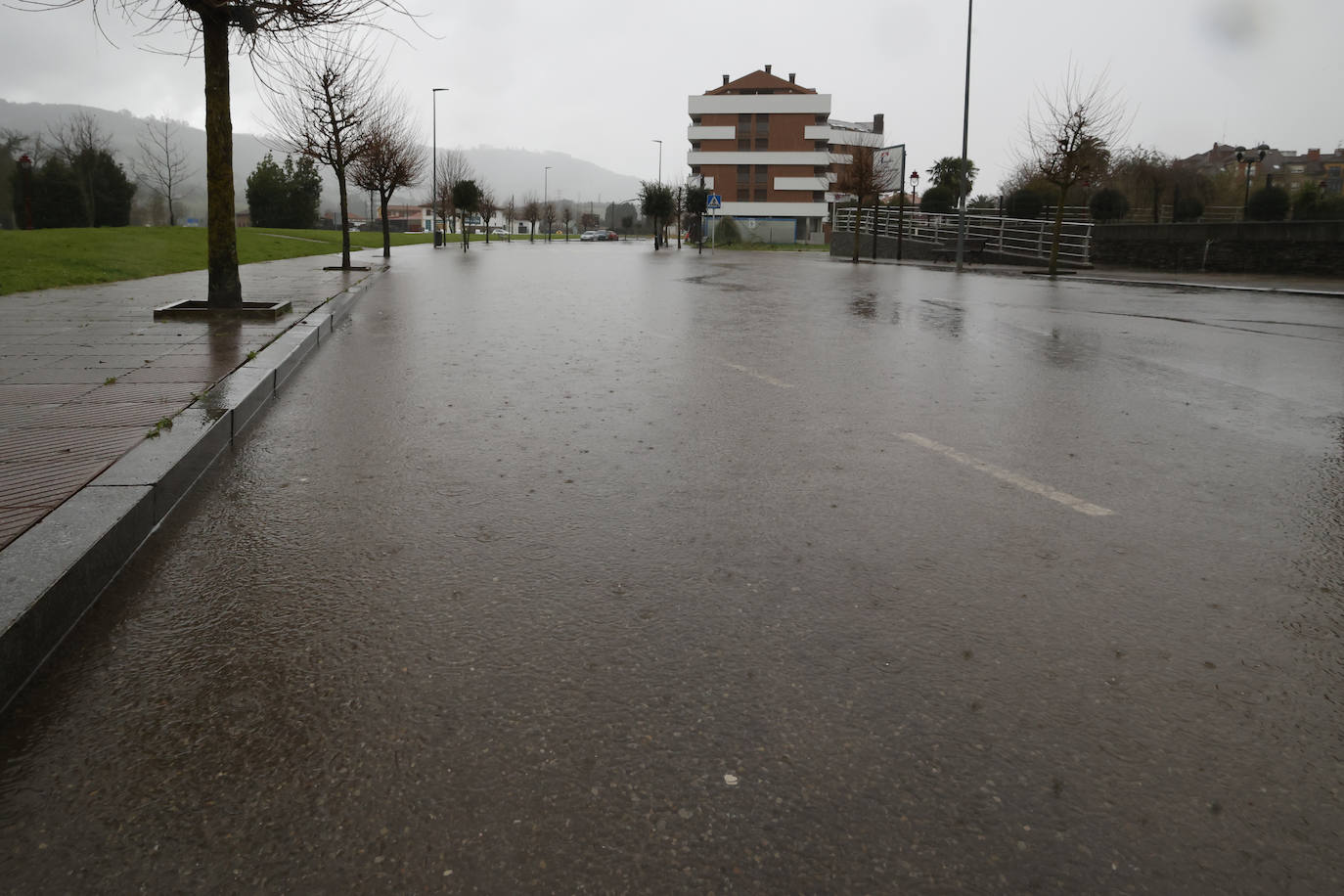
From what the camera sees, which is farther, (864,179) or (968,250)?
(864,179)

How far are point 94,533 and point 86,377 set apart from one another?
4.27 metres

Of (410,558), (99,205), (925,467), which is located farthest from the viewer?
(99,205)

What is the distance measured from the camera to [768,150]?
333 feet

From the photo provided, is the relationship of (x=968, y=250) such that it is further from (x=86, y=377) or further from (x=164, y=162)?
(x=164, y=162)

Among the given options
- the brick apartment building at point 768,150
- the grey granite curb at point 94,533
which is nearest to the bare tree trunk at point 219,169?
the grey granite curb at point 94,533

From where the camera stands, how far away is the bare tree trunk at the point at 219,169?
1162 cm

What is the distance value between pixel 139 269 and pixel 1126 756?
22.6m

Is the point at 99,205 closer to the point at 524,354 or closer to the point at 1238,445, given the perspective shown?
the point at 524,354

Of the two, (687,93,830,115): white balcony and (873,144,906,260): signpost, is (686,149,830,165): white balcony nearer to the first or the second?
(687,93,830,115): white balcony

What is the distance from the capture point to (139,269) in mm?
21031

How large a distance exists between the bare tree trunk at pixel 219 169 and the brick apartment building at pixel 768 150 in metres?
89.5

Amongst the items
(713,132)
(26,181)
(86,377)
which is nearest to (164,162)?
(26,181)

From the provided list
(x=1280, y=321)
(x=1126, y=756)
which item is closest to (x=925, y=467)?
(x=1126, y=756)

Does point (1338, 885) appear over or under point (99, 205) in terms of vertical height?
under
